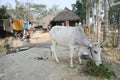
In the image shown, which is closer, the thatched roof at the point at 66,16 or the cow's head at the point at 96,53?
the cow's head at the point at 96,53

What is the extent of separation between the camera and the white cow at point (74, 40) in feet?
23.8

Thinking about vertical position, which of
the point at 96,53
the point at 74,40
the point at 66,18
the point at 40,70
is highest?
the point at 66,18

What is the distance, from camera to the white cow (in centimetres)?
725

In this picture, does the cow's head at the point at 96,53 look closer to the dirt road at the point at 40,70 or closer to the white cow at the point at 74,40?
the white cow at the point at 74,40

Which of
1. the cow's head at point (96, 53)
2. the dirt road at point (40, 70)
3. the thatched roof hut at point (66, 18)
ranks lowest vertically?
the dirt road at point (40, 70)

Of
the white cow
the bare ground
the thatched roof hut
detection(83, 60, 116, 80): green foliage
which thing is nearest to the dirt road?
the bare ground

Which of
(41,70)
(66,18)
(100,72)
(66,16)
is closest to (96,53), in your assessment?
(100,72)

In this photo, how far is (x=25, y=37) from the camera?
895 inches

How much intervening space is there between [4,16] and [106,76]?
19470 millimetres

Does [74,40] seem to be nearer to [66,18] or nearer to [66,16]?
[66,18]

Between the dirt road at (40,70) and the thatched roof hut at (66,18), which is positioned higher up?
the thatched roof hut at (66,18)

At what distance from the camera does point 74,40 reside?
7.87 metres

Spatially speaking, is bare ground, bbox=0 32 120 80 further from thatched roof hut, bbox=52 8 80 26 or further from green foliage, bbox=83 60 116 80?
thatched roof hut, bbox=52 8 80 26

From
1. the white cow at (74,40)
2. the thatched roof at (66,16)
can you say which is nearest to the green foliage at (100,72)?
the white cow at (74,40)
